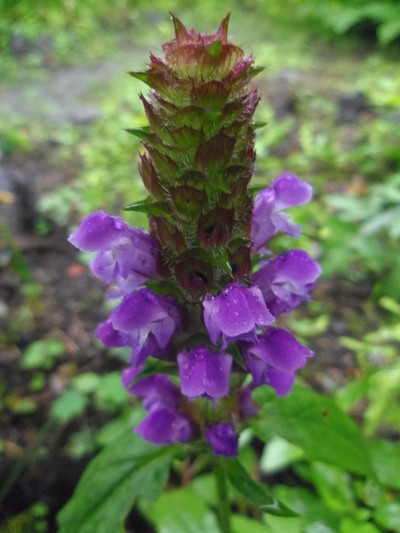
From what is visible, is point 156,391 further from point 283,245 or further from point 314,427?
point 283,245

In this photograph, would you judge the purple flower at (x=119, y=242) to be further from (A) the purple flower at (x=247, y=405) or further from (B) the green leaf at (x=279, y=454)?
(B) the green leaf at (x=279, y=454)

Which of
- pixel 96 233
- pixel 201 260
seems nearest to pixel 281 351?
pixel 201 260

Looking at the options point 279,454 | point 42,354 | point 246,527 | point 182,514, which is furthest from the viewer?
point 42,354

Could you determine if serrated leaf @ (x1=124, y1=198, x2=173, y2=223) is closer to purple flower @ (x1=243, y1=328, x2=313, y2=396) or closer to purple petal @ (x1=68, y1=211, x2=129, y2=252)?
purple petal @ (x1=68, y1=211, x2=129, y2=252)

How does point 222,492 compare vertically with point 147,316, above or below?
below

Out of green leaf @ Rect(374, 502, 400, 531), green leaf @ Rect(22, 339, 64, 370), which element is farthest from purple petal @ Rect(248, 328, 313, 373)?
green leaf @ Rect(22, 339, 64, 370)

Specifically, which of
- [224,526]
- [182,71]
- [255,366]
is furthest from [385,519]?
[182,71]
